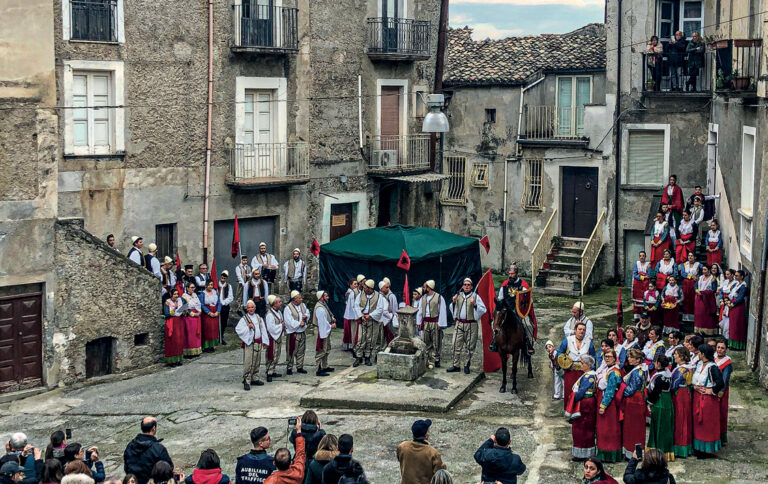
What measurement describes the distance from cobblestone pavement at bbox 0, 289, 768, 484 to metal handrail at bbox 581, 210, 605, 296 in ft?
23.7

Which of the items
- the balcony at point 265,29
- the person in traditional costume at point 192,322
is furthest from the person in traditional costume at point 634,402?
the balcony at point 265,29

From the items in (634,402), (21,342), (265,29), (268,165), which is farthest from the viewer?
(268,165)

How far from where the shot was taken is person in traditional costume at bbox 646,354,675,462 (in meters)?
16.4

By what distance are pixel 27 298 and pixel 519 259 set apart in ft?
53.6

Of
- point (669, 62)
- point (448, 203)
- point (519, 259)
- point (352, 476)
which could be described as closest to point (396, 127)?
point (448, 203)

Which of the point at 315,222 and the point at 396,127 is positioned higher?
the point at 396,127

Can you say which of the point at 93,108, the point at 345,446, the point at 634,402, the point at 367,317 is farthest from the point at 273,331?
the point at 345,446

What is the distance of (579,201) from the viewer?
109 ft

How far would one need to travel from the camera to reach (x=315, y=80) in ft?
102

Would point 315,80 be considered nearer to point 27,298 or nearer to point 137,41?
point 137,41

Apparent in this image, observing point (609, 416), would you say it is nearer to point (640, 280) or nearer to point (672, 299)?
point (672, 299)

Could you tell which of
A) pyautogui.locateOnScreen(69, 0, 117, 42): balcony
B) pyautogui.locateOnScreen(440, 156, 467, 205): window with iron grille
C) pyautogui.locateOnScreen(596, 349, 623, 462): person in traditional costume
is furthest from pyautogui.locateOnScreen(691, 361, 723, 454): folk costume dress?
pyautogui.locateOnScreen(440, 156, 467, 205): window with iron grille

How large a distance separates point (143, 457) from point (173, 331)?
11.1 metres

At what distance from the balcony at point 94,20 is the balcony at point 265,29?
3.53 m
